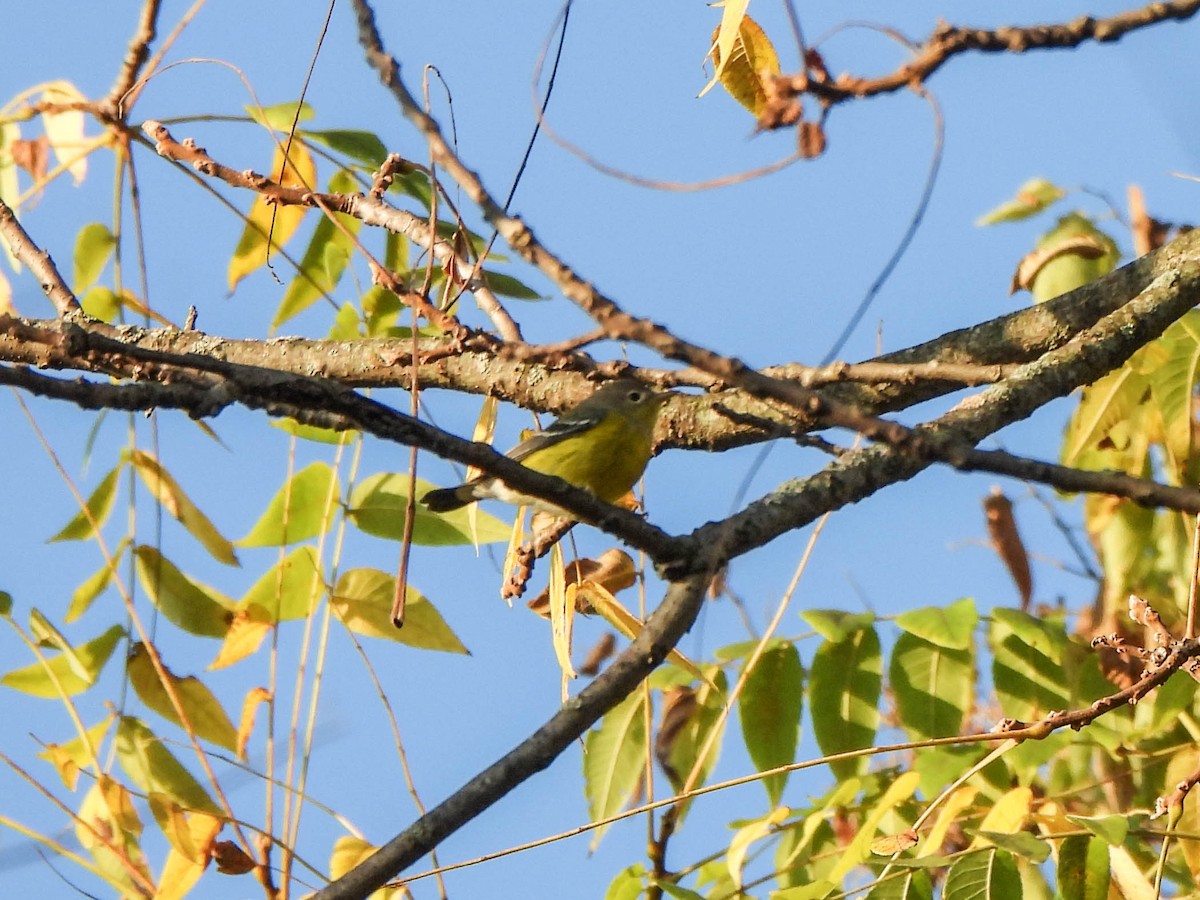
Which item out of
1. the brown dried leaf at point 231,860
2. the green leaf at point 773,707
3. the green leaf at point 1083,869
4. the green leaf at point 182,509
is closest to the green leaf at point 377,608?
the green leaf at point 182,509

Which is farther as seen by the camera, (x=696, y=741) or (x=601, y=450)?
(x=601, y=450)

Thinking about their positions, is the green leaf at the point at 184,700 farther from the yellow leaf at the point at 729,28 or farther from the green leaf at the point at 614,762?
the yellow leaf at the point at 729,28

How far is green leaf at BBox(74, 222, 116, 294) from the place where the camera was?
3543mm

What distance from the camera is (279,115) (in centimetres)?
319

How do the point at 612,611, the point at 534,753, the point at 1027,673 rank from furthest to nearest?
1. the point at 1027,673
2. the point at 612,611
3. the point at 534,753

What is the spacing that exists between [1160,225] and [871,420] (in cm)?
338

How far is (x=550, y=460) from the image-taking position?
174 inches

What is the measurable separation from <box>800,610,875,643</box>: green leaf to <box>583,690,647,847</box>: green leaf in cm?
45

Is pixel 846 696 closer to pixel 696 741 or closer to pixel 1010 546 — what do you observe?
pixel 696 741

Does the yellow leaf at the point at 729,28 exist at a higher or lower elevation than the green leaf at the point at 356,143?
lower


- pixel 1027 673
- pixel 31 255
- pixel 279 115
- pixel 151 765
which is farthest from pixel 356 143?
pixel 1027 673

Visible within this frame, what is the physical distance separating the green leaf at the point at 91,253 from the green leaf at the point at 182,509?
673 millimetres

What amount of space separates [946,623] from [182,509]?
1.86 metres

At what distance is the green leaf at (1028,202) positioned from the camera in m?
4.85
